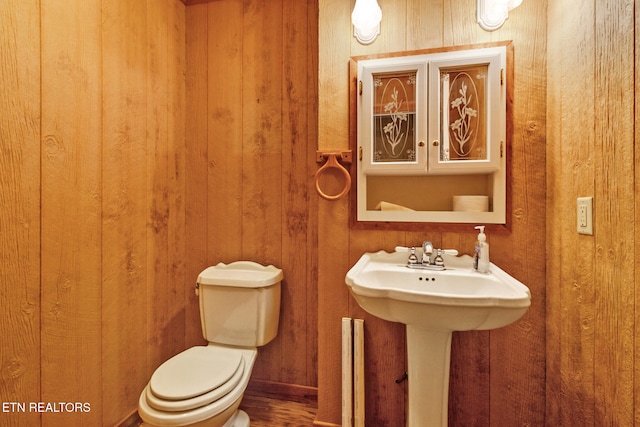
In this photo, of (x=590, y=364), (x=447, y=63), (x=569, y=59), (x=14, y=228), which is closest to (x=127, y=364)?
(x=14, y=228)

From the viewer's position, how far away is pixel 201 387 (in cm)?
111

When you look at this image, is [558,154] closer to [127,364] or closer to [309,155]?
[309,155]

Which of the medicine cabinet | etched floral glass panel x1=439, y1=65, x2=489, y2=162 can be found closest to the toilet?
the medicine cabinet

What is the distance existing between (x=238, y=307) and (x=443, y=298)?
1.05m

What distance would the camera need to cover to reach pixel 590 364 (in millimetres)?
913

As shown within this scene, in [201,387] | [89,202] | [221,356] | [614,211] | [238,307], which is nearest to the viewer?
[614,211]

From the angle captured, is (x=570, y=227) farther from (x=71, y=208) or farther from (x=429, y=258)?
(x=71, y=208)

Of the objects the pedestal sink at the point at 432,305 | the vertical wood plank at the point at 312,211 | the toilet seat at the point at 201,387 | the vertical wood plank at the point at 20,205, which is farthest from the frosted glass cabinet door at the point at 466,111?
the vertical wood plank at the point at 20,205

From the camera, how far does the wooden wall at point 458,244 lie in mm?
1190

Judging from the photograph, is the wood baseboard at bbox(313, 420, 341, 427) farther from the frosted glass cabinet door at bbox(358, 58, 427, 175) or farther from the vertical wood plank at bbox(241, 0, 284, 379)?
the frosted glass cabinet door at bbox(358, 58, 427, 175)

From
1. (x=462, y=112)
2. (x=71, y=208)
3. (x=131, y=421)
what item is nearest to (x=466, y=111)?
(x=462, y=112)

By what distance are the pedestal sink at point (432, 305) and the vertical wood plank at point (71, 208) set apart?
1100 millimetres

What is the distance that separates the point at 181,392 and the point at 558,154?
1676 mm

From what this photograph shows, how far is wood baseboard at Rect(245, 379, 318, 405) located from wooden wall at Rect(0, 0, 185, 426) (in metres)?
0.54
